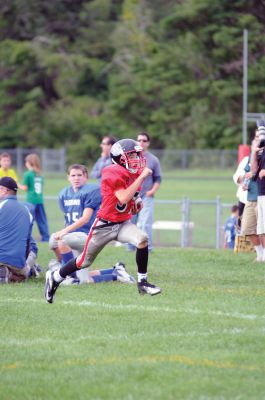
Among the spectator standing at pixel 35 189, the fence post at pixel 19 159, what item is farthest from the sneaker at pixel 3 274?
the fence post at pixel 19 159

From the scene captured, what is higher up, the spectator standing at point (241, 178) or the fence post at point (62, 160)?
the spectator standing at point (241, 178)

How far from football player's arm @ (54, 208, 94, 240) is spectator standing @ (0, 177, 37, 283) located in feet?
2.85

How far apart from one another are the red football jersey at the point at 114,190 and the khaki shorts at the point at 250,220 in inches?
169

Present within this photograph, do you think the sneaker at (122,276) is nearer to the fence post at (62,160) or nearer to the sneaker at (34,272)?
the sneaker at (34,272)

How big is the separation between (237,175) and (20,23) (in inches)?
2158

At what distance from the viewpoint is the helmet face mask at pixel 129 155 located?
9.41 m

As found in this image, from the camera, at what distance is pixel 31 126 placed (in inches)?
2461

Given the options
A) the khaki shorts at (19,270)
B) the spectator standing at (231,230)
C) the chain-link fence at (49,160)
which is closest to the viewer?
the khaki shorts at (19,270)

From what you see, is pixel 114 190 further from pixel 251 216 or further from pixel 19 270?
pixel 251 216

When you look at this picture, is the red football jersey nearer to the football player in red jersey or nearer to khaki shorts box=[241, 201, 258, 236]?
the football player in red jersey

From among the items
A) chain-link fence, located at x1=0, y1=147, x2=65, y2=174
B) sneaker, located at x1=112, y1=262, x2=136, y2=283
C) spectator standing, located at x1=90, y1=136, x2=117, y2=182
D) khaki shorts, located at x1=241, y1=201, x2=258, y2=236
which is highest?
spectator standing, located at x1=90, y1=136, x2=117, y2=182

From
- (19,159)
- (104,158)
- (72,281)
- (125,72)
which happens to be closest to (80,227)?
(72,281)

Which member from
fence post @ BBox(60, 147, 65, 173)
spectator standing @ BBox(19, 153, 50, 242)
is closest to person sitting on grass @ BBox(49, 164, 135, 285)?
spectator standing @ BBox(19, 153, 50, 242)

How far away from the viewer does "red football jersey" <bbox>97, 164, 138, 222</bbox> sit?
9.45 m
